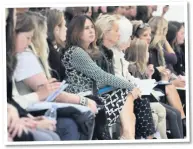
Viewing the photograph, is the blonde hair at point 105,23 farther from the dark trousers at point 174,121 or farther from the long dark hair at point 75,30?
the dark trousers at point 174,121

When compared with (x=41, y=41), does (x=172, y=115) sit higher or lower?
lower

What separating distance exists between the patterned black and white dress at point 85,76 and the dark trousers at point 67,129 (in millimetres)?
157

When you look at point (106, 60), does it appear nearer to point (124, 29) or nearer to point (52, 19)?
point (124, 29)

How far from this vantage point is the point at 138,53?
10.2ft

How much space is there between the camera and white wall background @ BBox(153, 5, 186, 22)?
10.0ft

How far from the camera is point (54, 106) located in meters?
3.04

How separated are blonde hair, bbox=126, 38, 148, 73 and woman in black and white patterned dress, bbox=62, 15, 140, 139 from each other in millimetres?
111

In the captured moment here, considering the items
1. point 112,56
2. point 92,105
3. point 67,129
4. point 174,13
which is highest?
point 174,13

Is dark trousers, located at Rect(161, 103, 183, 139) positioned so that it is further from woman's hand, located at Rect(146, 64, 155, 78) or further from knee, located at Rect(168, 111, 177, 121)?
woman's hand, located at Rect(146, 64, 155, 78)

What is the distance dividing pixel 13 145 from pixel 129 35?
83 cm

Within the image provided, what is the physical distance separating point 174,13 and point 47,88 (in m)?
0.77

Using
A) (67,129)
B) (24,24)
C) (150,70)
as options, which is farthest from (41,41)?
(150,70)

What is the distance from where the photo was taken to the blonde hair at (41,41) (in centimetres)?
305

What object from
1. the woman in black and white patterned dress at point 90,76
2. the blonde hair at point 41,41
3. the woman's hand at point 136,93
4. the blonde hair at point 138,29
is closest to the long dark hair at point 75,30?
the woman in black and white patterned dress at point 90,76
